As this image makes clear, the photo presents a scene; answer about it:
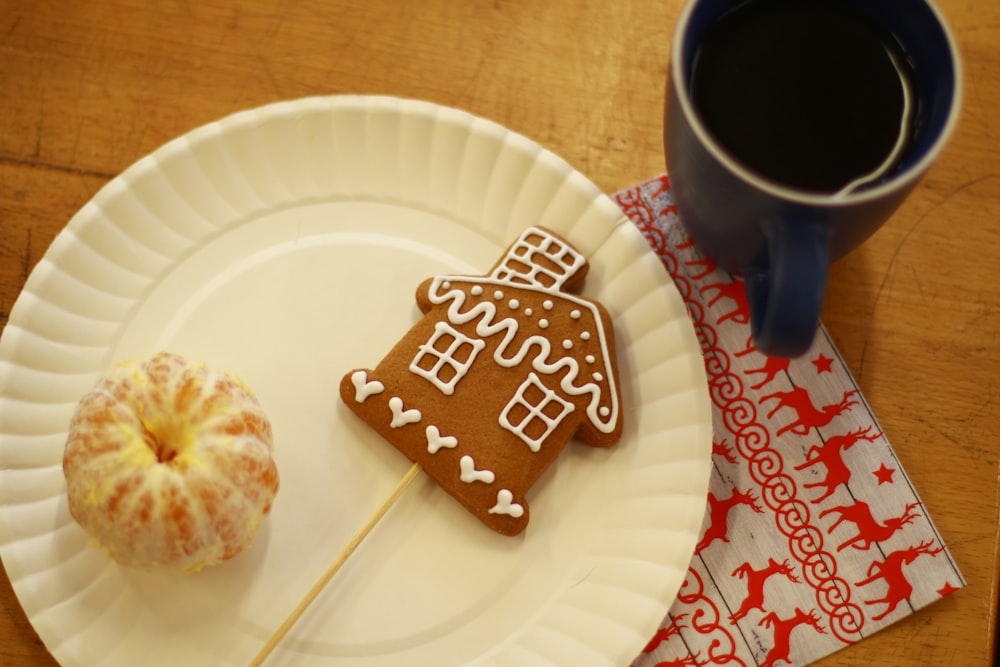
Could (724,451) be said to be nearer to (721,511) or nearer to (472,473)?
(721,511)

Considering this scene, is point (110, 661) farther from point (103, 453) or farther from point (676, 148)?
point (676, 148)

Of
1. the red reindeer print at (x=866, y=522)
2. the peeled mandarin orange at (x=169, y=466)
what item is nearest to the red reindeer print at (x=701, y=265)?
the red reindeer print at (x=866, y=522)

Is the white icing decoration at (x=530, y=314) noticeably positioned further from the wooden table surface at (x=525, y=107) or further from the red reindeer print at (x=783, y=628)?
the red reindeer print at (x=783, y=628)

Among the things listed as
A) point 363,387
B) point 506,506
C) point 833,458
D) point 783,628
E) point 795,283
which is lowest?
point 783,628

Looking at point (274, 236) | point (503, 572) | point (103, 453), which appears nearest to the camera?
point (103, 453)

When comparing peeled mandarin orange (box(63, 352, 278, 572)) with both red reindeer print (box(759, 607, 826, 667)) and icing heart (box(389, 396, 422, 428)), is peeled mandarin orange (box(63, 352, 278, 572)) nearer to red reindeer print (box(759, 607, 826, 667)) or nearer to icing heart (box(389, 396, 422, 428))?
icing heart (box(389, 396, 422, 428))

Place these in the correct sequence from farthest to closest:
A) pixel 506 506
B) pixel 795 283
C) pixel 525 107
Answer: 1. pixel 525 107
2. pixel 506 506
3. pixel 795 283

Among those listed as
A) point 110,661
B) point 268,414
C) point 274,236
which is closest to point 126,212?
point 274,236

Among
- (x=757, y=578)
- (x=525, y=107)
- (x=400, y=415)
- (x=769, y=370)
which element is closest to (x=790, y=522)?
(x=757, y=578)
